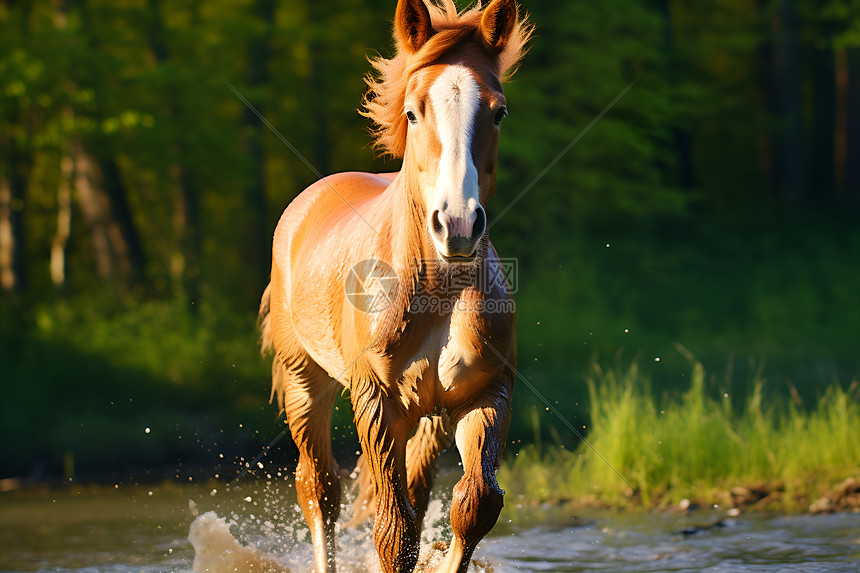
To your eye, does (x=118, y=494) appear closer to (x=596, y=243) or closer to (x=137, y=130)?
(x=137, y=130)

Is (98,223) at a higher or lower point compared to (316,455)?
higher

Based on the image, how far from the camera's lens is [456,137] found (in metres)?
3.35

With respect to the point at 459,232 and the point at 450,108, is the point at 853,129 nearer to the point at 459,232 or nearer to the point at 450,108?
the point at 450,108

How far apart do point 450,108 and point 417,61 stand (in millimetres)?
368

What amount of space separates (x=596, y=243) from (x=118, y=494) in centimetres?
950

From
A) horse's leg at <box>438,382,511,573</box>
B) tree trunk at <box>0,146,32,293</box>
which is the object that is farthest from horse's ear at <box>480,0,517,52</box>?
tree trunk at <box>0,146,32,293</box>

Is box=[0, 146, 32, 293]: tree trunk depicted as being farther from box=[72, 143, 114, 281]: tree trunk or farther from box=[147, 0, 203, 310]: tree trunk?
box=[147, 0, 203, 310]: tree trunk

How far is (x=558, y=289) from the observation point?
46.4 ft

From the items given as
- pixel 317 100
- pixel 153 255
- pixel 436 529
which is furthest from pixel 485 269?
pixel 153 255

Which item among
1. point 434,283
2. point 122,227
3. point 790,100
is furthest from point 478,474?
point 790,100

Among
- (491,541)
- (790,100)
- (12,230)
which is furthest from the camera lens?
(790,100)

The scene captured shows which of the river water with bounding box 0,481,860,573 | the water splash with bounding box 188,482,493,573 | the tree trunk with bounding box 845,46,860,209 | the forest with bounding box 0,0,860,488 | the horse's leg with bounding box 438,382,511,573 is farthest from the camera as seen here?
the tree trunk with bounding box 845,46,860,209

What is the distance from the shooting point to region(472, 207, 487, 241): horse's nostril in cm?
321

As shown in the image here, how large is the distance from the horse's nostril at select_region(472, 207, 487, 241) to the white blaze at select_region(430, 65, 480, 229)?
3 centimetres
